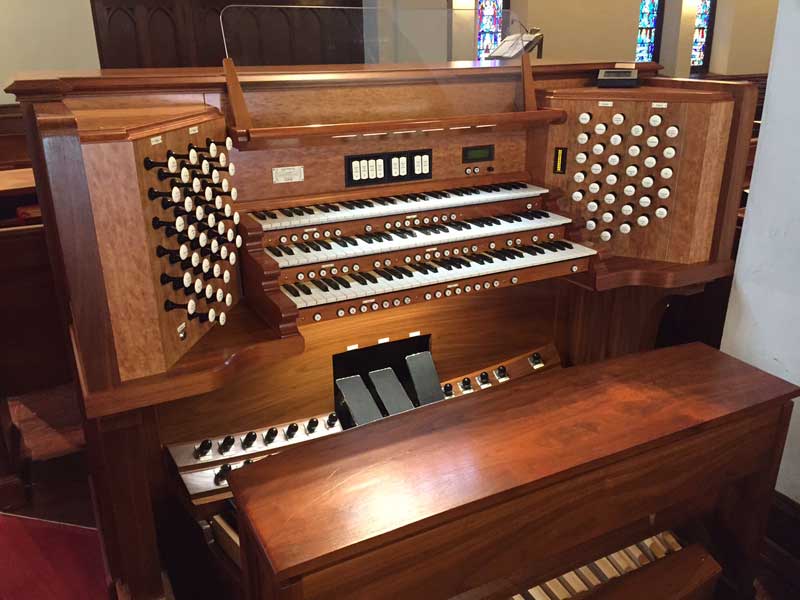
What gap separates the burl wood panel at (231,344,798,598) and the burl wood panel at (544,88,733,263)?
1.94 ft

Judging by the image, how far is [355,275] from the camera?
85.8 inches

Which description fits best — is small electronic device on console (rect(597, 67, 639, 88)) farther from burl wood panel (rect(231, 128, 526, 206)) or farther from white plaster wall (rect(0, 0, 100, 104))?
white plaster wall (rect(0, 0, 100, 104))

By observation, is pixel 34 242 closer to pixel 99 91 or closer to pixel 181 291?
pixel 99 91

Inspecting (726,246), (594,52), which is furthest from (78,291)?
(594,52)

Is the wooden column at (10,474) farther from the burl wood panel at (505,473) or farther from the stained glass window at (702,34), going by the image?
the stained glass window at (702,34)

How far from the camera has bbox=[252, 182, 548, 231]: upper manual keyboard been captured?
2182mm

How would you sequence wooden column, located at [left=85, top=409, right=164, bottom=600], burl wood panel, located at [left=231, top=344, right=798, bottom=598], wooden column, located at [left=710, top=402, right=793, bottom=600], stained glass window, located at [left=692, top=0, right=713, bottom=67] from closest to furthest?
burl wood panel, located at [left=231, top=344, right=798, bottom=598] → wooden column, located at [left=85, top=409, right=164, bottom=600] → wooden column, located at [left=710, top=402, right=793, bottom=600] → stained glass window, located at [left=692, top=0, right=713, bottom=67]

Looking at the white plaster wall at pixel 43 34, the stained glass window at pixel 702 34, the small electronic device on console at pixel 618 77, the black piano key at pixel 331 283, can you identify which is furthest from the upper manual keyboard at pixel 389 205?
the stained glass window at pixel 702 34

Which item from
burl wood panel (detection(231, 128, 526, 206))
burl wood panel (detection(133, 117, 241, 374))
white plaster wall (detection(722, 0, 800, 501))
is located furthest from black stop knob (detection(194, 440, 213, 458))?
white plaster wall (detection(722, 0, 800, 501))

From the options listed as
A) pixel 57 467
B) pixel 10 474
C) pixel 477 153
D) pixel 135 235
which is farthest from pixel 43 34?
pixel 135 235

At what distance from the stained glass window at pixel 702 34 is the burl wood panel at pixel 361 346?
880 centimetres

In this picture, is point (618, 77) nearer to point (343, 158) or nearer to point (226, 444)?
point (343, 158)

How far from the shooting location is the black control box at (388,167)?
7.84 ft

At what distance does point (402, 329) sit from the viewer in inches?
101
